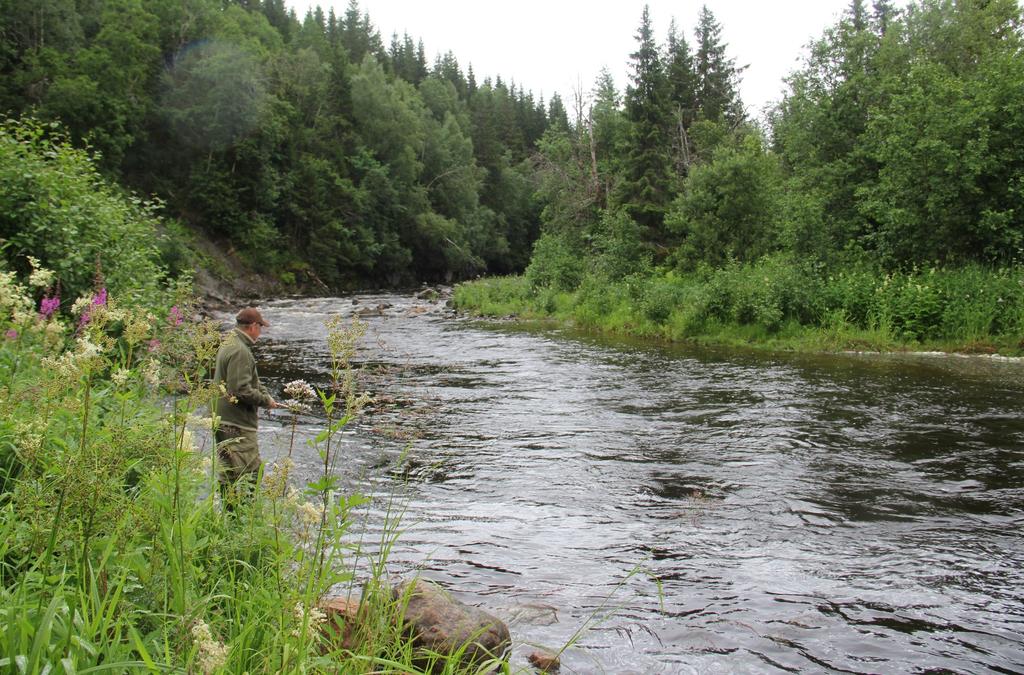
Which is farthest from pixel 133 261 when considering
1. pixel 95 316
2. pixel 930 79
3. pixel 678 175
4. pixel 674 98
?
pixel 674 98

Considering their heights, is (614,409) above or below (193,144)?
below

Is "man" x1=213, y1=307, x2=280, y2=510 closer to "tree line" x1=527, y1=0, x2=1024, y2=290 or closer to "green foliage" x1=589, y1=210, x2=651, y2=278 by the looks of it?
"tree line" x1=527, y1=0, x2=1024, y2=290

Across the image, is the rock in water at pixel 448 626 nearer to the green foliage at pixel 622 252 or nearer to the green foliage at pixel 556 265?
the green foliage at pixel 622 252

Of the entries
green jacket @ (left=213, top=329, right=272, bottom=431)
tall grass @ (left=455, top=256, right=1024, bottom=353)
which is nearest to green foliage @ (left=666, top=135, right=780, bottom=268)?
tall grass @ (left=455, top=256, right=1024, bottom=353)

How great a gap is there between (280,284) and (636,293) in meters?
32.1

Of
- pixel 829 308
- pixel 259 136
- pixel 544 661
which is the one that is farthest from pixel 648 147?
pixel 544 661

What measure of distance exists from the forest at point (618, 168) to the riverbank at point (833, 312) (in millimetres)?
87

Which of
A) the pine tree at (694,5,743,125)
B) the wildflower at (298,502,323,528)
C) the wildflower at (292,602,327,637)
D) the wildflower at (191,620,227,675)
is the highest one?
the pine tree at (694,5,743,125)

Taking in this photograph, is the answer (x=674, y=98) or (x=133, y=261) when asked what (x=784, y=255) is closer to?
(x=674, y=98)

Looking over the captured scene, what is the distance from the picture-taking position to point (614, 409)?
13.0m

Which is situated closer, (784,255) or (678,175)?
(784,255)

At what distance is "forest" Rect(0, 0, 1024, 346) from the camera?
19.8 m

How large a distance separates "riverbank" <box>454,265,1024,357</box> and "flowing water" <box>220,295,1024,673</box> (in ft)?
7.66

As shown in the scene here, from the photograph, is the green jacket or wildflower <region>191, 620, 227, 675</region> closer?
wildflower <region>191, 620, 227, 675</region>
